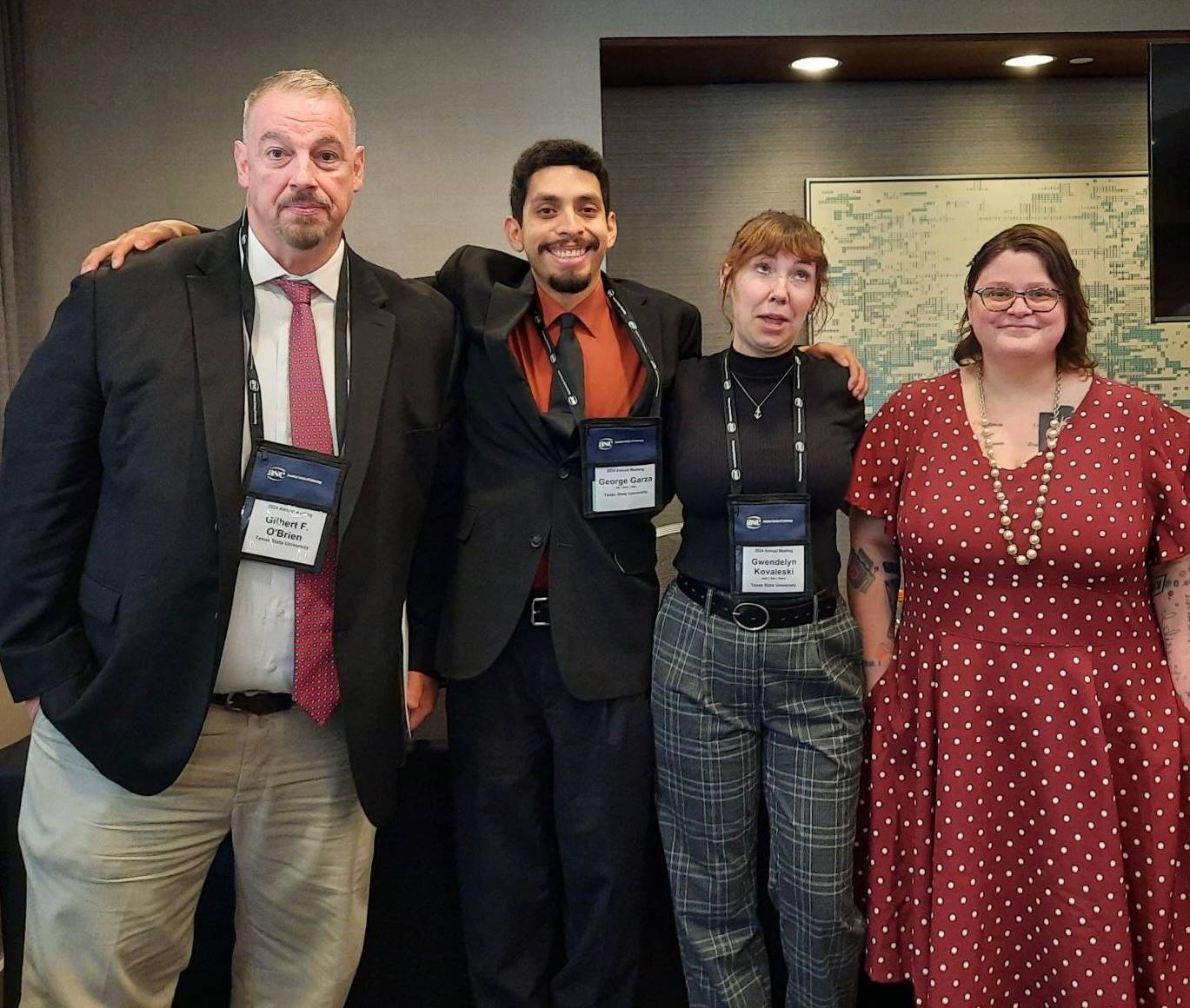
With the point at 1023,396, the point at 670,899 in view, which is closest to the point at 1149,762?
the point at 1023,396

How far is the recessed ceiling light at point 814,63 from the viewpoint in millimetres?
3648

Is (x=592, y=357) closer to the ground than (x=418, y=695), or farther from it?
farther from it

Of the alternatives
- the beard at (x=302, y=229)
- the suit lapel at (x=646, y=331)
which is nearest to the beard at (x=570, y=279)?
the suit lapel at (x=646, y=331)

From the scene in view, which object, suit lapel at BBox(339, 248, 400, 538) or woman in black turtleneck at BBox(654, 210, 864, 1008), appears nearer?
suit lapel at BBox(339, 248, 400, 538)

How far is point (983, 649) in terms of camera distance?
6.14 ft

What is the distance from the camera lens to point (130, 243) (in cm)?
177

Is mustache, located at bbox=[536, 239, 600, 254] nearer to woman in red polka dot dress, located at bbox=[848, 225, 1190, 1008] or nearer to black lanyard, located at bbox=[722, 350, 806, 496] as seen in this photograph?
black lanyard, located at bbox=[722, 350, 806, 496]

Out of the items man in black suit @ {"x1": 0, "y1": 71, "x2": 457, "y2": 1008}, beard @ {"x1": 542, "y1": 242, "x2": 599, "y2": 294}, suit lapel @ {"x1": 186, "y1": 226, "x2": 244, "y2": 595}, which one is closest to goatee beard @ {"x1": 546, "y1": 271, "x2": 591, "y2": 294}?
beard @ {"x1": 542, "y1": 242, "x2": 599, "y2": 294}

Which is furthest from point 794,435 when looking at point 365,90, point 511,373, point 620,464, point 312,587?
point 365,90

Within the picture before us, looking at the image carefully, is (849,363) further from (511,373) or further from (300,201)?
(300,201)

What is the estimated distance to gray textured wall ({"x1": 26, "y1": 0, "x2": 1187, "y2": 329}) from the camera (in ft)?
10.9

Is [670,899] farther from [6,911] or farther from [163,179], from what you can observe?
[163,179]

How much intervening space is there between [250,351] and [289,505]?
262 millimetres

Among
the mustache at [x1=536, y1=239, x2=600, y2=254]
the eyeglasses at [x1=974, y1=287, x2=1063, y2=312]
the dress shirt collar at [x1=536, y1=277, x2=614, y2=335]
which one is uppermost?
the mustache at [x1=536, y1=239, x2=600, y2=254]
